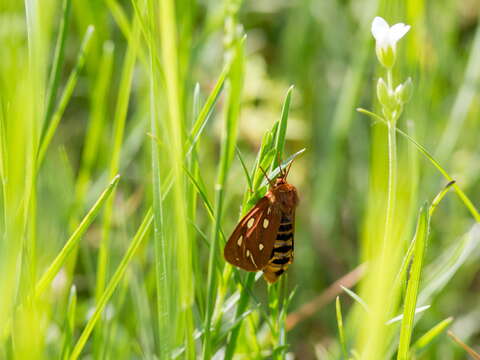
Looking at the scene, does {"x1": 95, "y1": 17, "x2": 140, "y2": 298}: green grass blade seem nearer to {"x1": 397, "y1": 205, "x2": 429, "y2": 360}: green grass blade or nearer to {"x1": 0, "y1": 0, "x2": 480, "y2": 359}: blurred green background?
{"x1": 0, "y1": 0, "x2": 480, "y2": 359}: blurred green background

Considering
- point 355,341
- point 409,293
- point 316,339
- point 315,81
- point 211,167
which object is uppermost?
point 315,81

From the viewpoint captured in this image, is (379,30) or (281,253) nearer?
(379,30)

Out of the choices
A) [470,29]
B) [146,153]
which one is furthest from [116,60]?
[470,29]

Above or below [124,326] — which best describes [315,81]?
above

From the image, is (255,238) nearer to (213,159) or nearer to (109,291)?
(109,291)

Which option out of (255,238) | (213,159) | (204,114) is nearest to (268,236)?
(255,238)

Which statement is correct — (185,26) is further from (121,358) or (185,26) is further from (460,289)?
(460,289)

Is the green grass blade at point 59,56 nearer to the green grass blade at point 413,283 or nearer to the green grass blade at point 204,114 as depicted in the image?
the green grass blade at point 204,114
